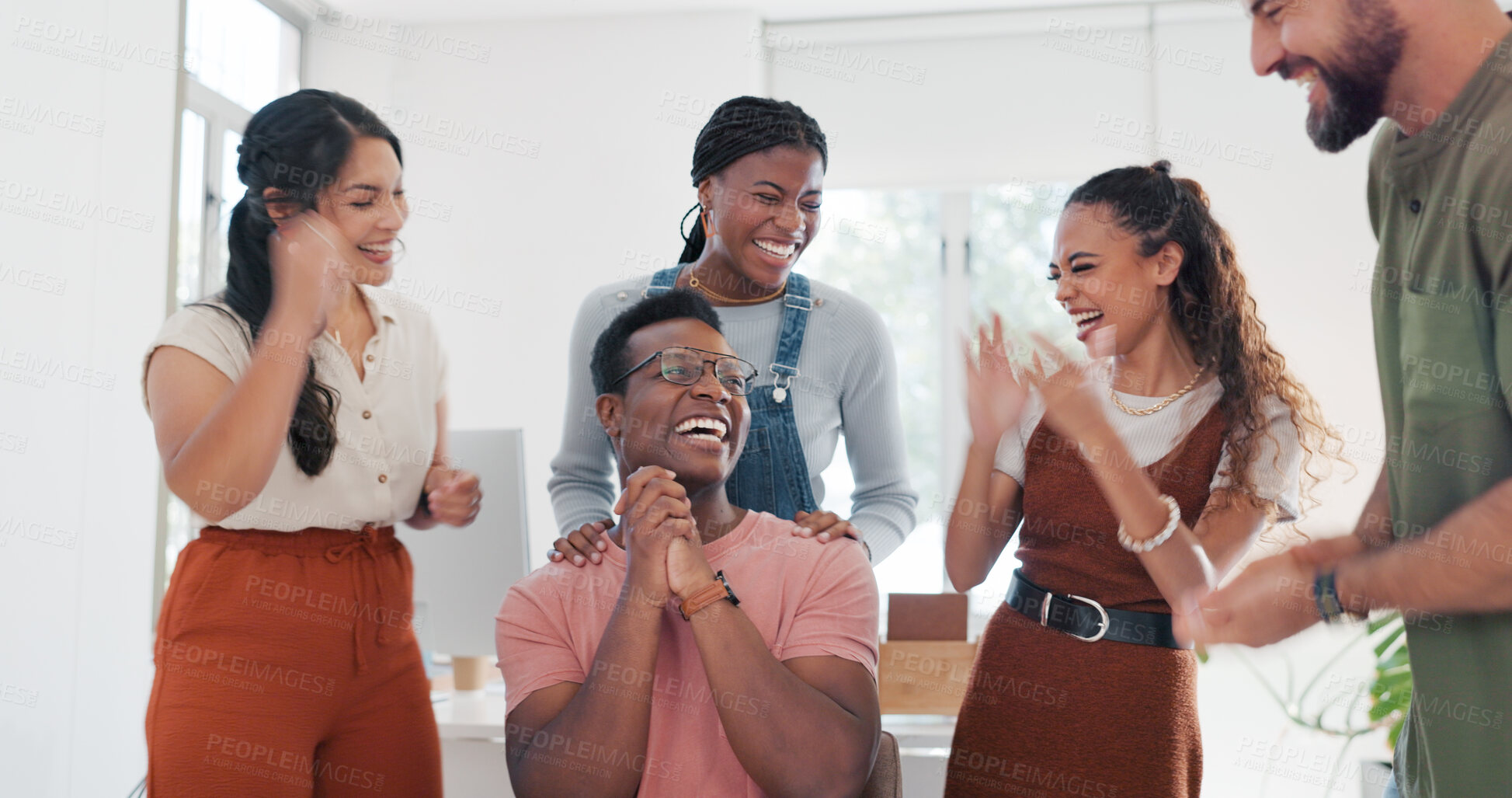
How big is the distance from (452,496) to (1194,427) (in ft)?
4.12

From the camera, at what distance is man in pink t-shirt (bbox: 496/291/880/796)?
151 cm

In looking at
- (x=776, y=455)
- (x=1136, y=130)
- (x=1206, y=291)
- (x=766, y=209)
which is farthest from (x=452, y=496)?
(x=1136, y=130)

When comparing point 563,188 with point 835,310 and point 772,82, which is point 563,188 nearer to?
point 772,82

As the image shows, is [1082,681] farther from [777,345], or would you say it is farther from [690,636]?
[777,345]

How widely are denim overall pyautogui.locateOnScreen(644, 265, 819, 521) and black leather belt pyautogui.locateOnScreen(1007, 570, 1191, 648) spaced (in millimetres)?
566

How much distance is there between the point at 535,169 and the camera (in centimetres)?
525

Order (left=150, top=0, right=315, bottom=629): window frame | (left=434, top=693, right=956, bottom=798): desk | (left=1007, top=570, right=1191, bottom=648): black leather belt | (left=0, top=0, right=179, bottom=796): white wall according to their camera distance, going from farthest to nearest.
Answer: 1. (left=150, top=0, right=315, bottom=629): window frame
2. (left=0, top=0, right=179, bottom=796): white wall
3. (left=434, top=693, right=956, bottom=798): desk
4. (left=1007, top=570, right=1191, bottom=648): black leather belt

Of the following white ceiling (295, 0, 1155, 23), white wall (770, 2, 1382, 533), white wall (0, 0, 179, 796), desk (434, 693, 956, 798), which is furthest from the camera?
white ceiling (295, 0, 1155, 23)

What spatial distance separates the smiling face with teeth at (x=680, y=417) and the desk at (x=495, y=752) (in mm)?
909

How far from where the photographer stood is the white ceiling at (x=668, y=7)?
16.4 feet

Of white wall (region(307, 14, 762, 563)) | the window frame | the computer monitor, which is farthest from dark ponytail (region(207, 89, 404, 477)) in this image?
white wall (region(307, 14, 762, 563))

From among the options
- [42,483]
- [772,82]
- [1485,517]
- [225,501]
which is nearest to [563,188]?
[772,82]

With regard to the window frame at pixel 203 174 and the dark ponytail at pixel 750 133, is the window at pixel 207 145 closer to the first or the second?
the window frame at pixel 203 174

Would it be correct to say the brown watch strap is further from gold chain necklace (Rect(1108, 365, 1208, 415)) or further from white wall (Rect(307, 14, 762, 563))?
white wall (Rect(307, 14, 762, 563))
